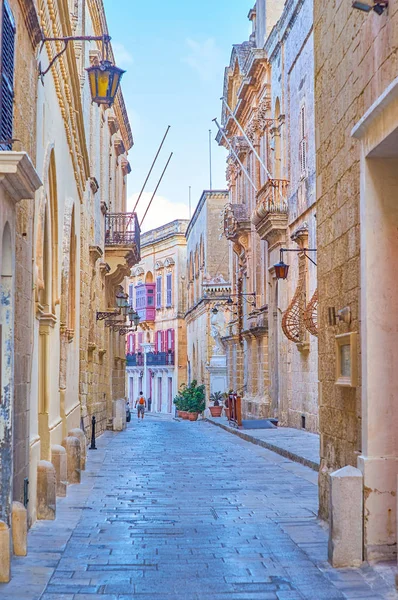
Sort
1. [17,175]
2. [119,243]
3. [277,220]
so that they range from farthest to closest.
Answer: [119,243] < [277,220] < [17,175]

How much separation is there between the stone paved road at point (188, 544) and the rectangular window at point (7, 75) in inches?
132

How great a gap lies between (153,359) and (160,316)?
315 centimetres

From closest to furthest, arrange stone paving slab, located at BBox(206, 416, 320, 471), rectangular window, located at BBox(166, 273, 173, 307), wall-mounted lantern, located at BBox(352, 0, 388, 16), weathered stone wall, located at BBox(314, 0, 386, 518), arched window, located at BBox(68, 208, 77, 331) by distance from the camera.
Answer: wall-mounted lantern, located at BBox(352, 0, 388, 16) < weathered stone wall, located at BBox(314, 0, 386, 518) < arched window, located at BBox(68, 208, 77, 331) < stone paving slab, located at BBox(206, 416, 320, 471) < rectangular window, located at BBox(166, 273, 173, 307)

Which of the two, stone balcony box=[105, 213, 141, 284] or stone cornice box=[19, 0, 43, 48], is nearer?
stone cornice box=[19, 0, 43, 48]

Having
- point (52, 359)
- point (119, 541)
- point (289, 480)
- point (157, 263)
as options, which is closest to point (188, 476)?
point (289, 480)

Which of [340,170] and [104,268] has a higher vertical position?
[104,268]

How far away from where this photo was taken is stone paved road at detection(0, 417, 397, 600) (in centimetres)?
636

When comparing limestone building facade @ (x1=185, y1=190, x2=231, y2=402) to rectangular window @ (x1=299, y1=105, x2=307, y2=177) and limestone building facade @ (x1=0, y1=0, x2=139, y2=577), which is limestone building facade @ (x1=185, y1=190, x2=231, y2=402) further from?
limestone building facade @ (x1=0, y1=0, x2=139, y2=577)

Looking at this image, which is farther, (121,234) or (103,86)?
(121,234)

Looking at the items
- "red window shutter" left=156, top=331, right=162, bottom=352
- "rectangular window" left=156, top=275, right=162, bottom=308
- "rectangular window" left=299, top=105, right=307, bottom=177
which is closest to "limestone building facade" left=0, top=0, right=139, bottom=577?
"rectangular window" left=299, top=105, right=307, bottom=177

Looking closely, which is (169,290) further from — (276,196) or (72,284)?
(72,284)

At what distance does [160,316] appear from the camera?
212ft

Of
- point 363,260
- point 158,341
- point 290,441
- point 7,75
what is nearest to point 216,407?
point 290,441

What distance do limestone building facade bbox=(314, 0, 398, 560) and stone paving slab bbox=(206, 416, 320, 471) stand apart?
20.7ft
